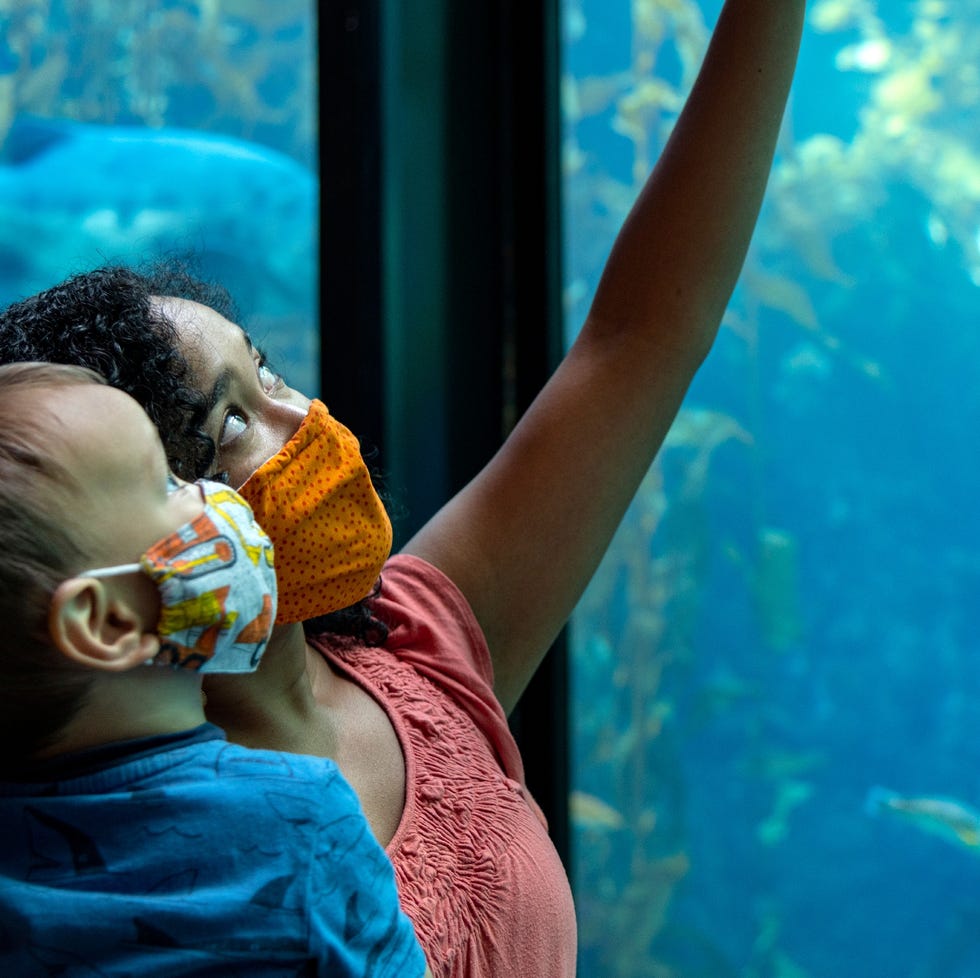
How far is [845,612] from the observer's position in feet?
8.03

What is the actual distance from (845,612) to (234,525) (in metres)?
1.99

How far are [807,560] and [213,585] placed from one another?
1987mm

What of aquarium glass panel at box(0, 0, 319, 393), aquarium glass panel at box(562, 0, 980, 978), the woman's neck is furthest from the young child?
aquarium glass panel at box(0, 0, 319, 393)

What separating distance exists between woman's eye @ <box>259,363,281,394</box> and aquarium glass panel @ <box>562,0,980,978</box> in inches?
55.1

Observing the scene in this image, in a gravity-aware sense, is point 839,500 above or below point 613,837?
above

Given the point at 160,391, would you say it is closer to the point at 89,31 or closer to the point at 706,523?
the point at 706,523

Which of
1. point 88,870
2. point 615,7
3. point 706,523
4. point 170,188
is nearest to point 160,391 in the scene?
point 88,870

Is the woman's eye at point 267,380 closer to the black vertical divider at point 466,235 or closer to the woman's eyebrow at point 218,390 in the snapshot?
the woman's eyebrow at point 218,390

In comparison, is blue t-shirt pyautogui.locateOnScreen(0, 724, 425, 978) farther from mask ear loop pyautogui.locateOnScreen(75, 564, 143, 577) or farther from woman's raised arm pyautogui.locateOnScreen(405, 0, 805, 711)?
woman's raised arm pyautogui.locateOnScreen(405, 0, 805, 711)

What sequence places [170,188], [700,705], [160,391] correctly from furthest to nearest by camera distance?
[170,188], [700,705], [160,391]

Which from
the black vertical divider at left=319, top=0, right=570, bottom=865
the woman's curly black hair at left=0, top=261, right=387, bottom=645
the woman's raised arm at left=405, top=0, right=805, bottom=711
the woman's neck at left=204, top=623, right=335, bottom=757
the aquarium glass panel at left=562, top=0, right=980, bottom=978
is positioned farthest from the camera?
the aquarium glass panel at left=562, top=0, right=980, bottom=978

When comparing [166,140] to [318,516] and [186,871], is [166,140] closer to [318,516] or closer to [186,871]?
[318,516]

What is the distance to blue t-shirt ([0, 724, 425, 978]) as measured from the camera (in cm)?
65

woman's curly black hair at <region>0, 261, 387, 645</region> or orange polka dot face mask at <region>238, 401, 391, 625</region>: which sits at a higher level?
woman's curly black hair at <region>0, 261, 387, 645</region>
